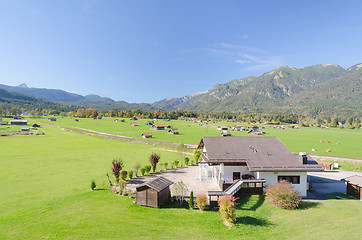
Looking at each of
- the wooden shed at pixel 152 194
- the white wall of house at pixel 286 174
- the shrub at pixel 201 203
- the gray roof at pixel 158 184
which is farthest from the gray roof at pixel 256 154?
the wooden shed at pixel 152 194

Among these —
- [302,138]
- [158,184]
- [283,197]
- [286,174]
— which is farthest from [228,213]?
[302,138]

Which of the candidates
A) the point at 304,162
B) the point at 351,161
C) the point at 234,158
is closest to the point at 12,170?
the point at 234,158

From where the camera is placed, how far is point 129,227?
15.4 meters


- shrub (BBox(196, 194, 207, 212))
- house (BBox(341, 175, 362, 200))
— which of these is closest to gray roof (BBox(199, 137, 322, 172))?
house (BBox(341, 175, 362, 200))

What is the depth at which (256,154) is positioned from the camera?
25.7 metres

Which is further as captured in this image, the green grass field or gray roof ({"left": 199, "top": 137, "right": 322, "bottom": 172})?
gray roof ({"left": 199, "top": 137, "right": 322, "bottom": 172})

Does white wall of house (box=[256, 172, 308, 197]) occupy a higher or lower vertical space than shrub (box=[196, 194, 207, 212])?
higher

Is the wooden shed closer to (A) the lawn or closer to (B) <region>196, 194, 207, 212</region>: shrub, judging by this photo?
(B) <region>196, 194, 207, 212</region>: shrub

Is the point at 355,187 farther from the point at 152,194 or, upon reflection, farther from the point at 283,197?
the point at 152,194

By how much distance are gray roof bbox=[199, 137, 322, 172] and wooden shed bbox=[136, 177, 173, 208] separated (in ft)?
23.7

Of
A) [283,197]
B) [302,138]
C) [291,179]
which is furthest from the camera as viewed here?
[302,138]

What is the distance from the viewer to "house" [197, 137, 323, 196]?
23.1 metres

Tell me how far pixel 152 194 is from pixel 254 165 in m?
12.5

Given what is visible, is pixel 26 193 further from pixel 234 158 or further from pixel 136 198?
pixel 234 158
